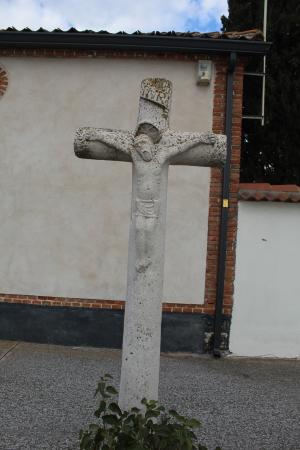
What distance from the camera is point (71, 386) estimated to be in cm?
454

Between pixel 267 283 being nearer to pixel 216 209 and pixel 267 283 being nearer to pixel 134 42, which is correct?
pixel 216 209

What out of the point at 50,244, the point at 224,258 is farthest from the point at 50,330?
the point at 224,258

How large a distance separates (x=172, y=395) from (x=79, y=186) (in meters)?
2.99

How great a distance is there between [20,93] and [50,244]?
6.86 feet

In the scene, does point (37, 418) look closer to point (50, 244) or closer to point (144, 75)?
point (50, 244)

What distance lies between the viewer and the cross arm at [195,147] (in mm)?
2770

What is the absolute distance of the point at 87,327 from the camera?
611 cm

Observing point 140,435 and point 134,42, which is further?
→ point 134,42

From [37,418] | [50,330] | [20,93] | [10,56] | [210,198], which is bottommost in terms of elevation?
[37,418]

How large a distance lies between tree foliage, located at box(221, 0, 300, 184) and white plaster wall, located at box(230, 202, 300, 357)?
9.53ft

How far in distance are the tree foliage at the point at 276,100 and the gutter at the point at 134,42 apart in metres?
2.62

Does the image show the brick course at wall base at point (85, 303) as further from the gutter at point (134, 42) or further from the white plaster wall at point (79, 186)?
the gutter at point (134, 42)

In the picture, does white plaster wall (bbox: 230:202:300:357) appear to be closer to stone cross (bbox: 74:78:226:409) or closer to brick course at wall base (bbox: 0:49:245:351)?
brick course at wall base (bbox: 0:49:245:351)

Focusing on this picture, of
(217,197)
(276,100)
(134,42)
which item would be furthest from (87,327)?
(276,100)
